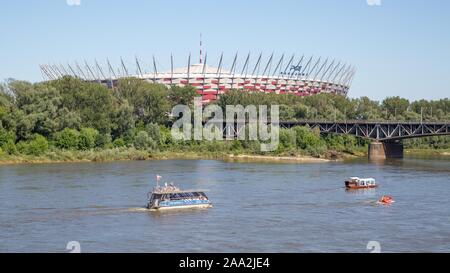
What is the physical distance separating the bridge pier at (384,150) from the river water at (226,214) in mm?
42204

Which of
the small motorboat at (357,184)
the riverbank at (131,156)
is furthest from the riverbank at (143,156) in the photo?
the small motorboat at (357,184)

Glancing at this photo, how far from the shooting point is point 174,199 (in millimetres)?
50938

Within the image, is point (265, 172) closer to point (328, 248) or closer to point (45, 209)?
point (45, 209)

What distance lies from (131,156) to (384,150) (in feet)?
143

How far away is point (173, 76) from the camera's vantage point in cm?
18212

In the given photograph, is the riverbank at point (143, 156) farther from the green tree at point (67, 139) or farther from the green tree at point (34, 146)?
the green tree at point (67, 139)

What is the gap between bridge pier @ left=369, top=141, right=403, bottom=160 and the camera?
4646 inches

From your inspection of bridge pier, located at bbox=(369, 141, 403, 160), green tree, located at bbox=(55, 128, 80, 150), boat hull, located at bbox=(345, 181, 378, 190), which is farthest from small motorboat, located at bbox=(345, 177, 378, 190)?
bridge pier, located at bbox=(369, 141, 403, 160)

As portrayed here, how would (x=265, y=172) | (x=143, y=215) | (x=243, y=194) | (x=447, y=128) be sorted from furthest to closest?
(x=447, y=128)
(x=265, y=172)
(x=243, y=194)
(x=143, y=215)

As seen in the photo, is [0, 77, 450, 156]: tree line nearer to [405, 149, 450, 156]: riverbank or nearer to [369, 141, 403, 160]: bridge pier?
[369, 141, 403, 160]: bridge pier

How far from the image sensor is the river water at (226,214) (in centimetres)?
3825
